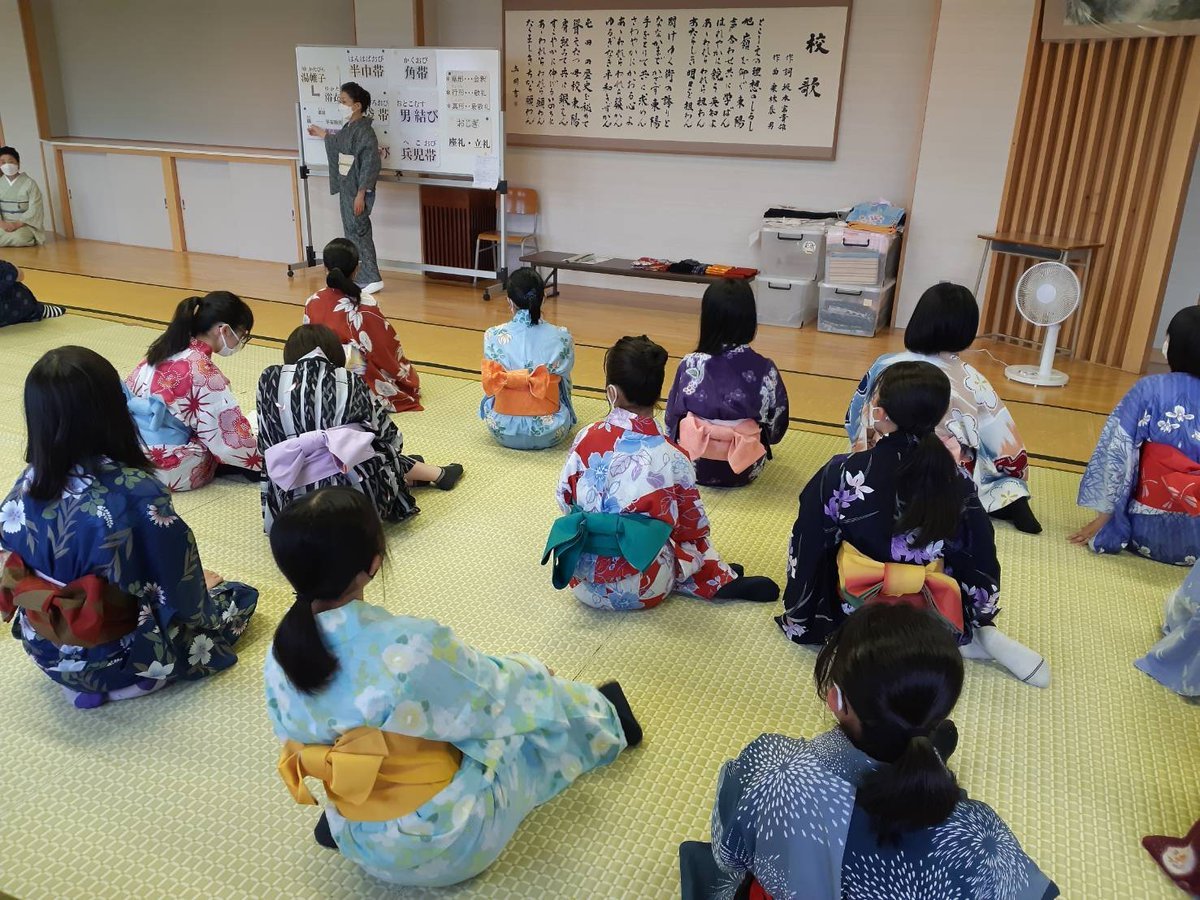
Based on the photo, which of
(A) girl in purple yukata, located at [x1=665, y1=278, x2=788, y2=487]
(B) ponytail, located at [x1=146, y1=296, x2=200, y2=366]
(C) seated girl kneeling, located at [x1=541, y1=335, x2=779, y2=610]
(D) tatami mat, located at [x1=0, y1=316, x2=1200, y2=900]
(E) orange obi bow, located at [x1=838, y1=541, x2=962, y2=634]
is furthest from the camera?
(A) girl in purple yukata, located at [x1=665, y1=278, x2=788, y2=487]

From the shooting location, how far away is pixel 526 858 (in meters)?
1.71

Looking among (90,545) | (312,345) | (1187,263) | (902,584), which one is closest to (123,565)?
(90,545)

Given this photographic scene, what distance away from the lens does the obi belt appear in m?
3.12

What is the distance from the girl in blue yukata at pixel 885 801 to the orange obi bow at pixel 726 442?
2058 mm

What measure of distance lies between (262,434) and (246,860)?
1501 mm

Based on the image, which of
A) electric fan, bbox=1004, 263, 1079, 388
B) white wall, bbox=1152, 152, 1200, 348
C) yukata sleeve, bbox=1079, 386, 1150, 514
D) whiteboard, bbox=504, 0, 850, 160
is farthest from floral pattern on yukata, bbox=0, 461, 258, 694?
white wall, bbox=1152, 152, 1200, 348

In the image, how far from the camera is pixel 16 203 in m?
7.84

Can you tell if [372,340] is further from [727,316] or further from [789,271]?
[789,271]

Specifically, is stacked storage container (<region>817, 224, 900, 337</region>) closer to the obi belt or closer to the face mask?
the face mask

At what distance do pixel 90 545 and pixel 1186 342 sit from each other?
3.00m

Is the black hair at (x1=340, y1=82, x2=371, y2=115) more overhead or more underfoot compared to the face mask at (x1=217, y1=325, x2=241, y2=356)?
more overhead

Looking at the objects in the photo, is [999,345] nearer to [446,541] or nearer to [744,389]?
[744,389]

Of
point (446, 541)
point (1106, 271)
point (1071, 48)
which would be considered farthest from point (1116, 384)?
point (446, 541)

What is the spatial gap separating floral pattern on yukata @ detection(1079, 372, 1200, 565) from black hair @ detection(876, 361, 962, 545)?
113 cm
